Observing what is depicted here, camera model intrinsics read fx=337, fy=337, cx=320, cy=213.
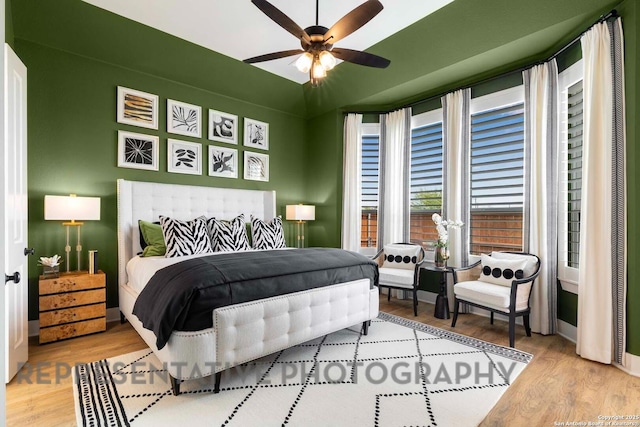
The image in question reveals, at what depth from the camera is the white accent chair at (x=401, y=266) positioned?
4094mm

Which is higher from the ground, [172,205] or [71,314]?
[172,205]

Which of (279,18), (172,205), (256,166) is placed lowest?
(172,205)

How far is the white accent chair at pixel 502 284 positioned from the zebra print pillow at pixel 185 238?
2.78 meters

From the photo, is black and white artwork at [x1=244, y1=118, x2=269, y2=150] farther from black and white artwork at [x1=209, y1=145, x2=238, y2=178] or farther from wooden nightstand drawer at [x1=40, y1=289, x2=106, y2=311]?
wooden nightstand drawer at [x1=40, y1=289, x2=106, y2=311]

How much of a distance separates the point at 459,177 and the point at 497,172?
42 cm

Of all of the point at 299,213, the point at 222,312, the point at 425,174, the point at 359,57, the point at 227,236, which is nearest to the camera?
the point at 222,312

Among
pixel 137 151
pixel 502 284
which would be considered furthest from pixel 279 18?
pixel 502 284

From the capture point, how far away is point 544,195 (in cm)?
345

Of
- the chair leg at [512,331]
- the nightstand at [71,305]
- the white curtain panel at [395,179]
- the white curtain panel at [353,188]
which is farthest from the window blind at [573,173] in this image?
the nightstand at [71,305]

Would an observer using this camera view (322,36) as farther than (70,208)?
No

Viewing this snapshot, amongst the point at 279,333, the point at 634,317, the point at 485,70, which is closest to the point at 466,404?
the point at 279,333

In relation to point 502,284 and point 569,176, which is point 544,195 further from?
point 502,284

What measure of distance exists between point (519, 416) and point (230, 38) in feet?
14.5

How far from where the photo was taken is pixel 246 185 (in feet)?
17.0
